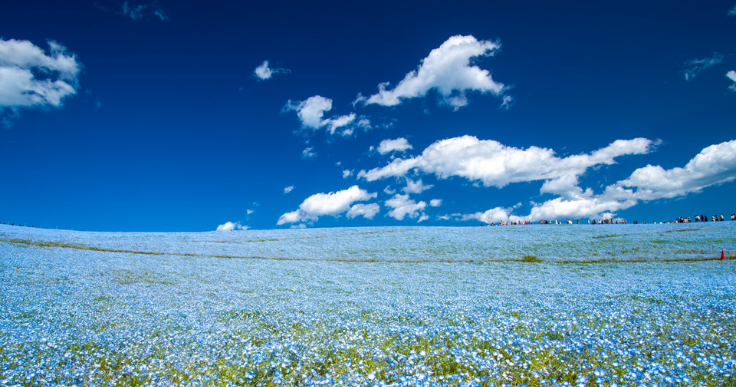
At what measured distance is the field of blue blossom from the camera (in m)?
8.54

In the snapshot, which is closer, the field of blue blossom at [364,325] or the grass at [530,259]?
the field of blue blossom at [364,325]

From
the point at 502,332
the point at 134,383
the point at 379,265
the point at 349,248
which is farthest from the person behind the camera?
the point at 349,248

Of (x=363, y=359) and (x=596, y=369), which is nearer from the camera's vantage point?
(x=596, y=369)

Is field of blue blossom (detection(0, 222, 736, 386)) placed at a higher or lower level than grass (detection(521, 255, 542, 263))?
higher

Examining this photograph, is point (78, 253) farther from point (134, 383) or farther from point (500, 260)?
point (500, 260)

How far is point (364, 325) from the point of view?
12055 mm

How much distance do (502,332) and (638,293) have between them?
10.2 metres

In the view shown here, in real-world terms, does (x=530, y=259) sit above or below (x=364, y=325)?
below

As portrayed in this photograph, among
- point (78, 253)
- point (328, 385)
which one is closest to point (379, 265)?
point (328, 385)

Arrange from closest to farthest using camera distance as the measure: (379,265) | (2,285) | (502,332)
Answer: (502,332) < (2,285) < (379,265)

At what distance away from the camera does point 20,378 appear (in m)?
8.91

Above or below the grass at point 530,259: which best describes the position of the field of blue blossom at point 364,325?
above

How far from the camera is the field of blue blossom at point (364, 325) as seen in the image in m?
8.54

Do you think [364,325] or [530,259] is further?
[530,259]
